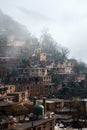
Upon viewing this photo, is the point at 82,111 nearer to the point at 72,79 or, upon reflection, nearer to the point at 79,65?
the point at 72,79

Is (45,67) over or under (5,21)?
under

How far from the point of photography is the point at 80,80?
219 feet

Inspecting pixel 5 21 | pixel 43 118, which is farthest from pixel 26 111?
pixel 5 21

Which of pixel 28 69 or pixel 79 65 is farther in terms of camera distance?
pixel 79 65

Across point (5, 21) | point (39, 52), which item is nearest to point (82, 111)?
point (39, 52)

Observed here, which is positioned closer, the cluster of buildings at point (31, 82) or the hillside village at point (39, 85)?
the hillside village at point (39, 85)

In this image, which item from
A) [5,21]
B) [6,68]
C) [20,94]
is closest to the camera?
[20,94]

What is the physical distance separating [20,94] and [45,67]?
1882 cm

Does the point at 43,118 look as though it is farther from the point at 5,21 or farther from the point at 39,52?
the point at 5,21

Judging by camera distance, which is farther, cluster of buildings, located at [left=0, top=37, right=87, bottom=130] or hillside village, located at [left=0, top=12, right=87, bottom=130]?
cluster of buildings, located at [left=0, top=37, right=87, bottom=130]

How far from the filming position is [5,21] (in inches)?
3927

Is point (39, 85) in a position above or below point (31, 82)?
below

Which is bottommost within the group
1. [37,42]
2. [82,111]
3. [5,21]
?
[82,111]

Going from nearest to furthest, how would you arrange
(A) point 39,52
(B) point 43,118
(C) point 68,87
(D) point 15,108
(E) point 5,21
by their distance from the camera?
(B) point 43,118 < (D) point 15,108 < (C) point 68,87 < (A) point 39,52 < (E) point 5,21
